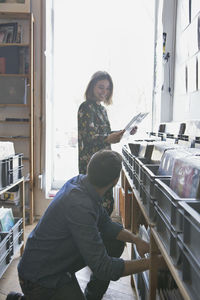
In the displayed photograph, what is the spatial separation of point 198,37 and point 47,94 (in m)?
1.88

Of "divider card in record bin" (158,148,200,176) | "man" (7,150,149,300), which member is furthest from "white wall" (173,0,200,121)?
"man" (7,150,149,300)

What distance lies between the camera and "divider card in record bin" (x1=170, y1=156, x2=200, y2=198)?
2.64ft

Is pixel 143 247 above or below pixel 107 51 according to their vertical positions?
below

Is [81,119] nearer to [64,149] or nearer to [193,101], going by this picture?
[193,101]

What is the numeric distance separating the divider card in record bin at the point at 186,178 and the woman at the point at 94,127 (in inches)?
45.7

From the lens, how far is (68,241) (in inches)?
49.9

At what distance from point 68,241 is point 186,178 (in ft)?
2.09

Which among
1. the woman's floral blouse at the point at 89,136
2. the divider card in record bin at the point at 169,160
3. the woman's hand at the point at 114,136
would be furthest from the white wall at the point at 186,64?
the divider card in record bin at the point at 169,160

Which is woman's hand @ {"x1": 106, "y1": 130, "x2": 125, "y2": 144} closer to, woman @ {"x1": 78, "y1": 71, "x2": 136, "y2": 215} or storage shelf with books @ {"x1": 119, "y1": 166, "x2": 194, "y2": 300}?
woman @ {"x1": 78, "y1": 71, "x2": 136, "y2": 215}

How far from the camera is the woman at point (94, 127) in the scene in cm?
216

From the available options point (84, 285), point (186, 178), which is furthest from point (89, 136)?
point (186, 178)

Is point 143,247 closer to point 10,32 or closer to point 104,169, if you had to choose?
point 104,169

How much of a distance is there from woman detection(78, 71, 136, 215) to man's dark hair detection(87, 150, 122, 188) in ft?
2.78

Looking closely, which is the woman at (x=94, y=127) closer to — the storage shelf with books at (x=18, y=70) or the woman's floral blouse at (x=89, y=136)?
the woman's floral blouse at (x=89, y=136)
